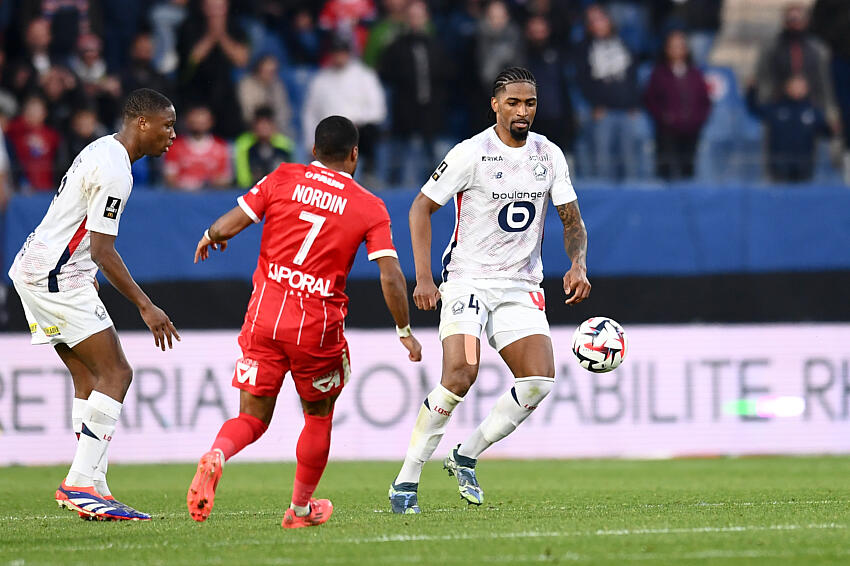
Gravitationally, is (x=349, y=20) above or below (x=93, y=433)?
above

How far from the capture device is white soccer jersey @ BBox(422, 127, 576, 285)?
313 inches

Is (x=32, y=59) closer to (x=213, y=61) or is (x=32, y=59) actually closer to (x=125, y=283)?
(x=213, y=61)

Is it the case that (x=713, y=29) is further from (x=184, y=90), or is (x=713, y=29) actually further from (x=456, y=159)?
(x=456, y=159)

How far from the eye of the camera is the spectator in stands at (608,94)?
15422mm

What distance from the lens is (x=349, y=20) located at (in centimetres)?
1614

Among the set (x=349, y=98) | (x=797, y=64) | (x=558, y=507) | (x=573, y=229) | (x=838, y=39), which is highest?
(x=838, y=39)

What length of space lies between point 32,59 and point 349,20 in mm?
3718

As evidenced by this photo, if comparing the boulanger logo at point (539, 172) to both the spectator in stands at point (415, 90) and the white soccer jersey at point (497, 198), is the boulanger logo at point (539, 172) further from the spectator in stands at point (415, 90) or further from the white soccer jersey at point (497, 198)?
the spectator in stands at point (415, 90)

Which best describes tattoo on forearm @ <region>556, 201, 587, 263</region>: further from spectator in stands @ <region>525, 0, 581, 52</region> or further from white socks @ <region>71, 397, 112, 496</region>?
spectator in stands @ <region>525, 0, 581, 52</region>

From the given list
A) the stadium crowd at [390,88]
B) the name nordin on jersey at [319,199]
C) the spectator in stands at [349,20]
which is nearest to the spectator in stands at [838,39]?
the stadium crowd at [390,88]

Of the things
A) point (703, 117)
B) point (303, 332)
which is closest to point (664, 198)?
point (703, 117)

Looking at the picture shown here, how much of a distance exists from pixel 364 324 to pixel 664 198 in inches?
135

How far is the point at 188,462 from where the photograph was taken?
1337cm

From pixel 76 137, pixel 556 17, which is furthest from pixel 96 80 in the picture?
pixel 556 17
